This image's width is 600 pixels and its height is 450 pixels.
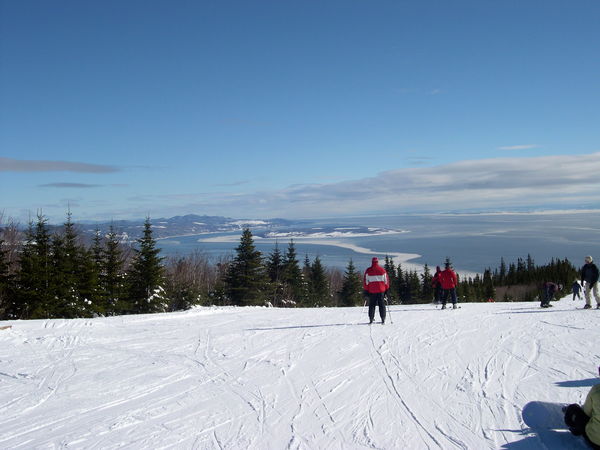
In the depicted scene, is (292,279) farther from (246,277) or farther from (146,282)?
(146,282)

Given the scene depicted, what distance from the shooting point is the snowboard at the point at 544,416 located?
13.3 ft

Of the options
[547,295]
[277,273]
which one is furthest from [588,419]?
[277,273]

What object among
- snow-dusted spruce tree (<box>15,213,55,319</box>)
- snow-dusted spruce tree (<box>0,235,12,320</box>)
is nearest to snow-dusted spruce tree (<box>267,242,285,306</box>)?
snow-dusted spruce tree (<box>15,213,55,319</box>)

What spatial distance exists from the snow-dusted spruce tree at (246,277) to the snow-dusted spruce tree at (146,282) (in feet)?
22.4

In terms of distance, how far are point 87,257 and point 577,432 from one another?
2690 centimetres

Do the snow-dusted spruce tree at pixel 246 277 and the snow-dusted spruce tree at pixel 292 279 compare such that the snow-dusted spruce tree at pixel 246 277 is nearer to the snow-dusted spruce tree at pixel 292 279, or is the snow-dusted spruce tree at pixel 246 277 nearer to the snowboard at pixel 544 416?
the snow-dusted spruce tree at pixel 292 279

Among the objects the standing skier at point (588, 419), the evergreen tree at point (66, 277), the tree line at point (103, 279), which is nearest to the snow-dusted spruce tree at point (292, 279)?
the tree line at point (103, 279)

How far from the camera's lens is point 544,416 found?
412 cm

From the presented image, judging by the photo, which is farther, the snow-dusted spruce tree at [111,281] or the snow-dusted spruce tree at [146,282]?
the snow-dusted spruce tree at [146,282]

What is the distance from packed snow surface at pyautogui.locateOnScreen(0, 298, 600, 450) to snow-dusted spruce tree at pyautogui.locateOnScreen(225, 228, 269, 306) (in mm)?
24351

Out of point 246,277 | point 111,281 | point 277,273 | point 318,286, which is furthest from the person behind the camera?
point 318,286

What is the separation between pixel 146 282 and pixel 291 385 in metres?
25.7

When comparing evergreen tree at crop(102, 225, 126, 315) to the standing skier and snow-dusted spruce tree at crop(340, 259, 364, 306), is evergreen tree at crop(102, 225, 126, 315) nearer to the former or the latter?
the standing skier

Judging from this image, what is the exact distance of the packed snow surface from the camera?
4148 mm
